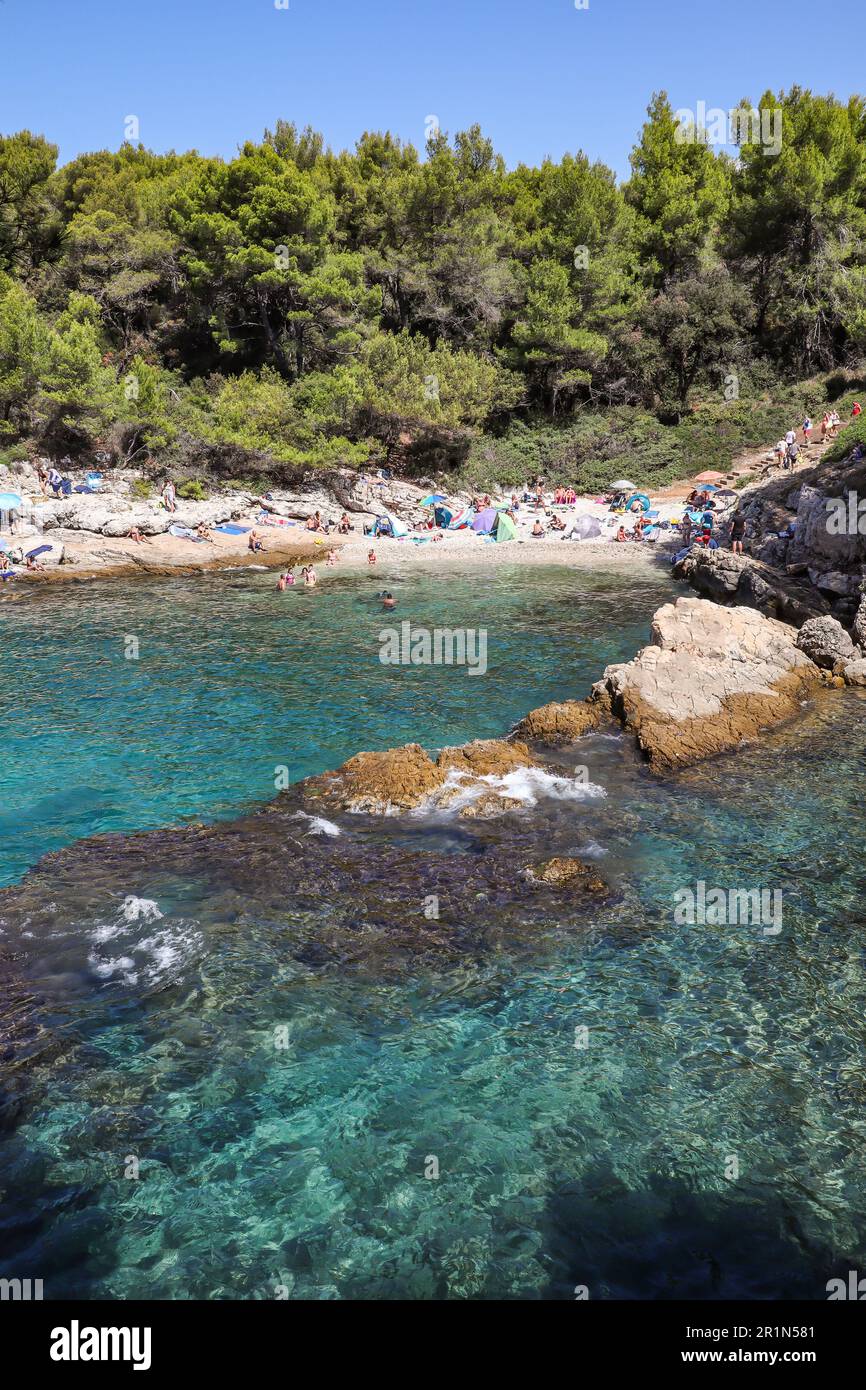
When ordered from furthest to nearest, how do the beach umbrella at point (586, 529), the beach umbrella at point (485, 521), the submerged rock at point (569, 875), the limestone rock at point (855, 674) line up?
the beach umbrella at point (485, 521) < the beach umbrella at point (586, 529) < the limestone rock at point (855, 674) < the submerged rock at point (569, 875)

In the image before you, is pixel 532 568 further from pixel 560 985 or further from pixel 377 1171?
pixel 377 1171

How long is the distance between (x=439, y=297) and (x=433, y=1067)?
53.7m

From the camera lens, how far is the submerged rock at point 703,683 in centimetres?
1666

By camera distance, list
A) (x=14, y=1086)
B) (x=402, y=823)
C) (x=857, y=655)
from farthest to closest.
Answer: (x=857, y=655) < (x=402, y=823) < (x=14, y=1086)

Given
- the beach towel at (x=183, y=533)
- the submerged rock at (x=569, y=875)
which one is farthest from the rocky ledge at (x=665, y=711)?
the beach towel at (x=183, y=533)

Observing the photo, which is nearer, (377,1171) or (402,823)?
(377,1171)

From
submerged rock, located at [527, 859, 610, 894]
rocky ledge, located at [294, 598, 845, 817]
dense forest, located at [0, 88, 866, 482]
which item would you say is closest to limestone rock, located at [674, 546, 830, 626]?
rocky ledge, located at [294, 598, 845, 817]

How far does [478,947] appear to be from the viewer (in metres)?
10.7

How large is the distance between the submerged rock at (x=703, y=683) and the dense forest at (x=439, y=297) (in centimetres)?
2989

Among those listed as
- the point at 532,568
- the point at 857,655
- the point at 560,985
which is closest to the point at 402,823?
the point at 560,985

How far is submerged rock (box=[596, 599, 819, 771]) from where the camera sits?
54.6 feet

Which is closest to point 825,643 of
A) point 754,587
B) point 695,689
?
point 695,689

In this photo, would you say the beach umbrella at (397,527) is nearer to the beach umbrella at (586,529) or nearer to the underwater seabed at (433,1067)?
the beach umbrella at (586,529)
